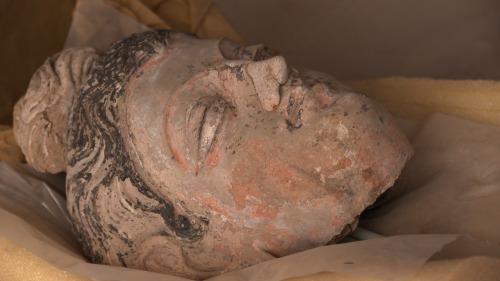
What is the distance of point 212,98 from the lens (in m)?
1.48

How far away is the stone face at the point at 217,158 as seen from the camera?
1392mm

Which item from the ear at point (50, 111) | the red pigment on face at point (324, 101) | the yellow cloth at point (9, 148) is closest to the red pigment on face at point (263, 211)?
the red pigment on face at point (324, 101)

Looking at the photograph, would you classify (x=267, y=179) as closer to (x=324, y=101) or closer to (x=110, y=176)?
(x=324, y=101)

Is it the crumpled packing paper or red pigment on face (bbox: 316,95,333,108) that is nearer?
the crumpled packing paper

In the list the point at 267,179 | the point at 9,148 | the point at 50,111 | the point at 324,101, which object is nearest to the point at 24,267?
the point at 50,111

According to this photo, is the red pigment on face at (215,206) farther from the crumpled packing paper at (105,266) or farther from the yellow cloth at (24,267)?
the yellow cloth at (24,267)

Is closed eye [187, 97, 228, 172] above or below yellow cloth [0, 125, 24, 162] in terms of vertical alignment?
above

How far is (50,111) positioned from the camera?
1769mm

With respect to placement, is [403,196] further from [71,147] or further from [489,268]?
[71,147]

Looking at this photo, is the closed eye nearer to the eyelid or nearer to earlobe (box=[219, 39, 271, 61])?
the eyelid

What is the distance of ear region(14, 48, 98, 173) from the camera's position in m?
1.77

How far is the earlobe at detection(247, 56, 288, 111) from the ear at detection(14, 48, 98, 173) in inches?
21.7

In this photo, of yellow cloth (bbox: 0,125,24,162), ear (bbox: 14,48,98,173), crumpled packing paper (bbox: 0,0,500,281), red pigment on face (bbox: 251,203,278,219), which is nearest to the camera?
crumpled packing paper (bbox: 0,0,500,281)

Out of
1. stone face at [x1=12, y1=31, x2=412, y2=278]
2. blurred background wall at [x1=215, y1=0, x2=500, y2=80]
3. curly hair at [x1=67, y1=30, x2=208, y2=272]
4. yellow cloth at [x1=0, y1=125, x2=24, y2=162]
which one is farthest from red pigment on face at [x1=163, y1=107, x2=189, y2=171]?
blurred background wall at [x1=215, y1=0, x2=500, y2=80]
